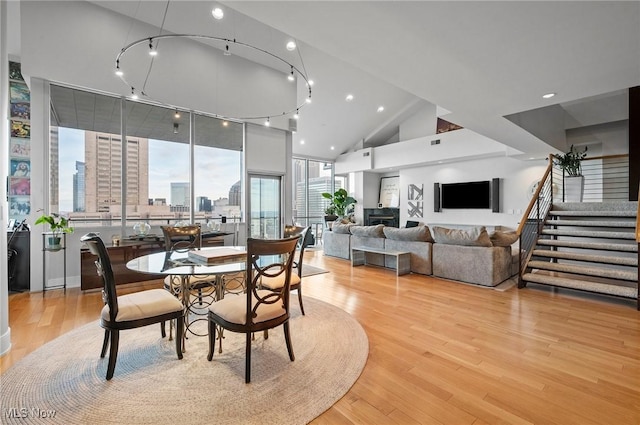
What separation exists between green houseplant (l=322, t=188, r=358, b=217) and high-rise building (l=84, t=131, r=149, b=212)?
6.05 metres

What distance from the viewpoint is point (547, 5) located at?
203 cm

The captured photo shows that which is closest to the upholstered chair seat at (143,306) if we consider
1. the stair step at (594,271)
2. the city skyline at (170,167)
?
the city skyline at (170,167)

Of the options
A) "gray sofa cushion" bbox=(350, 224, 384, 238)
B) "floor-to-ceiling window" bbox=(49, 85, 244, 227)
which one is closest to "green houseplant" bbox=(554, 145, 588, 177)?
"gray sofa cushion" bbox=(350, 224, 384, 238)

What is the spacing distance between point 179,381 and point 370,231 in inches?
186

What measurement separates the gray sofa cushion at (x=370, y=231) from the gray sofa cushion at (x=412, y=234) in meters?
0.25

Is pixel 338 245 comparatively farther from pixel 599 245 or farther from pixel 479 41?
pixel 479 41

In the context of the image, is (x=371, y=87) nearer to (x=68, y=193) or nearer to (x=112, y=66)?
(x=112, y=66)

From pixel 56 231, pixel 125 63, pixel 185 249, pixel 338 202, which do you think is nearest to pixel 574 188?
pixel 338 202

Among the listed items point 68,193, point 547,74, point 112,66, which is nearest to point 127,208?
point 68,193

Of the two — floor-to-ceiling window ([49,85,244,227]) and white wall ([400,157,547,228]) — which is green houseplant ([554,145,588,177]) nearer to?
white wall ([400,157,547,228])

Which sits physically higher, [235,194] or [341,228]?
[235,194]

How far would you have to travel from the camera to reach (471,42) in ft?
8.14

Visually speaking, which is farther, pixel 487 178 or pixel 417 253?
pixel 487 178

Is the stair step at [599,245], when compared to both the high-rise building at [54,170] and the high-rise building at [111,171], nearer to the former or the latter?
the high-rise building at [111,171]
